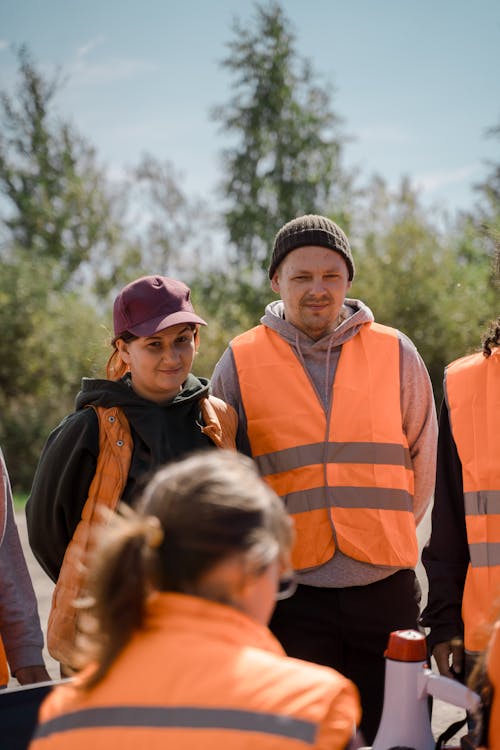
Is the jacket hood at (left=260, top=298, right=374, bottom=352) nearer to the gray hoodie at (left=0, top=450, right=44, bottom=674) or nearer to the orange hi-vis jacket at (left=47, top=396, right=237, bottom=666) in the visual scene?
the orange hi-vis jacket at (left=47, top=396, right=237, bottom=666)

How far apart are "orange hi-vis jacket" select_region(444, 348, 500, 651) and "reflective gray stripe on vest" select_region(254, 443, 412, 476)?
46cm

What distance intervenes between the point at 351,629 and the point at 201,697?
1984 millimetres

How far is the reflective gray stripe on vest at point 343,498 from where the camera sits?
3.24 meters

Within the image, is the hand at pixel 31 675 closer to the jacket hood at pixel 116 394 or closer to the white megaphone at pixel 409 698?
the jacket hood at pixel 116 394

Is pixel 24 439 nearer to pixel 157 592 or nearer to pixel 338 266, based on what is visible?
pixel 338 266

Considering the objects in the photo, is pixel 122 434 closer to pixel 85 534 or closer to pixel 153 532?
pixel 85 534

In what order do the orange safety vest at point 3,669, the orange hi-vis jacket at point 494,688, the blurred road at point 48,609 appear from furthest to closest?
1. the blurred road at point 48,609
2. the orange safety vest at point 3,669
3. the orange hi-vis jacket at point 494,688

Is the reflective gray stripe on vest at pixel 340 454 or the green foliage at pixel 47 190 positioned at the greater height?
the green foliage at pixel 47 190

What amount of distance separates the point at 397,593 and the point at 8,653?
4.54 feet

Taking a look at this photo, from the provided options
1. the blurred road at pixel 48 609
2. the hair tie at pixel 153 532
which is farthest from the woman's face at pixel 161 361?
the blurred road at pixel 48 609

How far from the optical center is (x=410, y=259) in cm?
1875

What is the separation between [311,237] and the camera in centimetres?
334

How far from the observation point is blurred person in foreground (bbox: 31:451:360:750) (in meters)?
1.27

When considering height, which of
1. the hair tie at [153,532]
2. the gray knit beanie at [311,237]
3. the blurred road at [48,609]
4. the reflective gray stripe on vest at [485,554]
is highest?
the gray knit beanie at [311,237]
